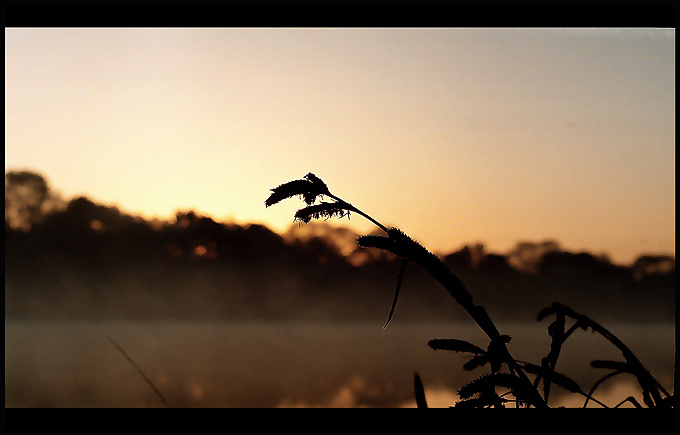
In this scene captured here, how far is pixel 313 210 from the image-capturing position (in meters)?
0.88

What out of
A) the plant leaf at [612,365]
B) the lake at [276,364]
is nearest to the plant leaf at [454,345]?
the plant leaf at [612,365]

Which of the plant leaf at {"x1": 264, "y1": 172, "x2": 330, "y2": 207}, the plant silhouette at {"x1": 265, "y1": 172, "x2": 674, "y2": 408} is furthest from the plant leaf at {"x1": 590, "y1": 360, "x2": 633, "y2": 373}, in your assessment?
the plant leaf at {"x1": 264, "y1": 172, "x2": 330, "y2": 207}

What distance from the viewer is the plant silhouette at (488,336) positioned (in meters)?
0.80

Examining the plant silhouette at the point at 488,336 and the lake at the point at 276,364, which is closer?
the plant silhouette at the point at 488,336

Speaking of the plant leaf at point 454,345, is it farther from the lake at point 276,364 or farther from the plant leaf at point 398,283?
the lake at point 276,364

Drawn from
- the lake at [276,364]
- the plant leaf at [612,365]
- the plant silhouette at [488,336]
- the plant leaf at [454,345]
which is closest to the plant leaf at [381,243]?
the plant silhouette at [488,336]

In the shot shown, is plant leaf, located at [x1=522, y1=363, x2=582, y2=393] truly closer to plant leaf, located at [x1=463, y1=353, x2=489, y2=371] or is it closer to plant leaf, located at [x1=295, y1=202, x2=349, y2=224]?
plant leaf, located at [x1=463, y1=353, x2=489, y2=371]

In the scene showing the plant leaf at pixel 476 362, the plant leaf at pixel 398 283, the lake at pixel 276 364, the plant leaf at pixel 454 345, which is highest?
the lake at pixel 276 364

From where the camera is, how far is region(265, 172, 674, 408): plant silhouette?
2.62ft

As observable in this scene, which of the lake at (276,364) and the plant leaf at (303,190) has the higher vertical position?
the lake at (276,364)

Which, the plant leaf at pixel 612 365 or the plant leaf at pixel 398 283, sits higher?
the plant leaf at pixel 398 283

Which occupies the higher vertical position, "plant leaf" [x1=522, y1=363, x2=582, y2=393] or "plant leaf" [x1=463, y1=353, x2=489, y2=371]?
"plant leaf" [x1=463, y1=353, x2=489, y2=371]

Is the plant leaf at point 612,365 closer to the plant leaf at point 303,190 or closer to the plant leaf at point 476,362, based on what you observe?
the plant leaf at point 476,362
